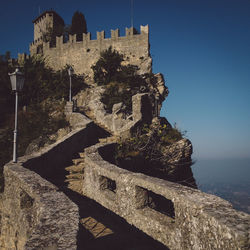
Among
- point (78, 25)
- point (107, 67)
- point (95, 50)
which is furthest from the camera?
point (78, 25)

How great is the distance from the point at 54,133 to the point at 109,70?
54.6 ft

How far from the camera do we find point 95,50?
3125cm

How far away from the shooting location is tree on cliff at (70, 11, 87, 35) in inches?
1543

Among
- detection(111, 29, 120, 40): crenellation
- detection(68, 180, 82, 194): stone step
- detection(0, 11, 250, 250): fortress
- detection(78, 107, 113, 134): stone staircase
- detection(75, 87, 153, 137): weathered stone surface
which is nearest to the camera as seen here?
detection(0, 11, 250, 250): fortress

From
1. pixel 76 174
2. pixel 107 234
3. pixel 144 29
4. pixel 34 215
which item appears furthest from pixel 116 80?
pixel 34 215

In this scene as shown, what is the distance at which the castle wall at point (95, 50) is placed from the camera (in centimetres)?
2847

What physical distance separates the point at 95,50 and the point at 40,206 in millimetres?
31251

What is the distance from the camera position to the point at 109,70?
87.2ft

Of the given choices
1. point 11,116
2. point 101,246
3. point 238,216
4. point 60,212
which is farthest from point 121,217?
point 11,116

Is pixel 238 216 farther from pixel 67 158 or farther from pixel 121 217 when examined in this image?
pixel 67 158

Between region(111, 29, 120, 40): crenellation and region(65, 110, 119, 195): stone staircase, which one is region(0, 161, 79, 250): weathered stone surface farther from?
region(111, 29, 120, 40): crenellation

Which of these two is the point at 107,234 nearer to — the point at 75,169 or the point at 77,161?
the point at 75,169

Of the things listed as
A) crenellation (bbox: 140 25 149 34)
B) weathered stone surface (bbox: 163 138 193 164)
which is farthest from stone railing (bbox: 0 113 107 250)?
crenellation (bbox: 140 25 149 34)

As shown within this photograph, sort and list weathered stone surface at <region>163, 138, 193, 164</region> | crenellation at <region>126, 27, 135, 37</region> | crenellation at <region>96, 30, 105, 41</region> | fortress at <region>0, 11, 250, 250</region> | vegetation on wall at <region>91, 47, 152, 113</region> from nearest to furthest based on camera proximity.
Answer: fortress at <region>0, 11, 250, 250</region>
weathered stone surface at <region>163, 138, 193, 164</region>
vegetation on wall at <region>91, 47, 152, 113</region>
crenellation at <region>126, 27, 135, 37</region>
crenellation at <region>96, 30, 105, 41</region>
